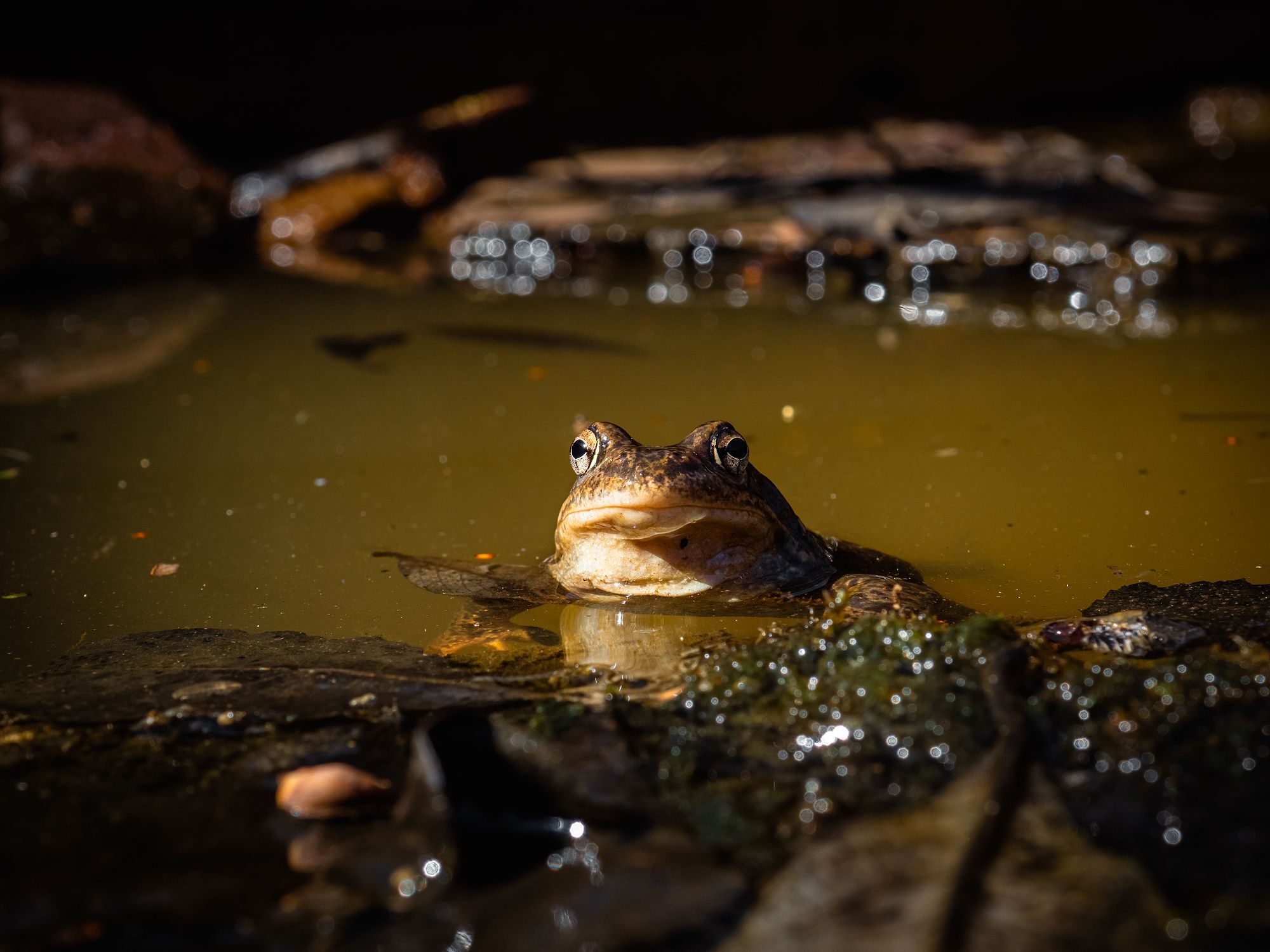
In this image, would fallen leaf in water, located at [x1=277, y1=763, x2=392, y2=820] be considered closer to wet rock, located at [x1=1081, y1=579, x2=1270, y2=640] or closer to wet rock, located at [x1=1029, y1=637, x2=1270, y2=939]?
wet rock, located at [x1=1029, y1=637, x2=1270, y2=939]

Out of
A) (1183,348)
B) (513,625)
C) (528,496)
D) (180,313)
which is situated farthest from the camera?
(180,313)

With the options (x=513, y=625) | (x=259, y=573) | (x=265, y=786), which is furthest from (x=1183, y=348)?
(x=265, y=786)

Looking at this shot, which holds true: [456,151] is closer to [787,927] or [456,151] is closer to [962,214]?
[962,214]

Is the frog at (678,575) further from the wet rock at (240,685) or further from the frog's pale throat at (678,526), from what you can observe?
the wet rock at (240,685)

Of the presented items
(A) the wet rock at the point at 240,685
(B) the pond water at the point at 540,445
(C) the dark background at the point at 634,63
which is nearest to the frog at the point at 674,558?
(B) the pond water at the point at 540,445

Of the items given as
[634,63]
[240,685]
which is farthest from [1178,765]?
[634,63]

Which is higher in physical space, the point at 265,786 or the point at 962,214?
the point at 962,214
